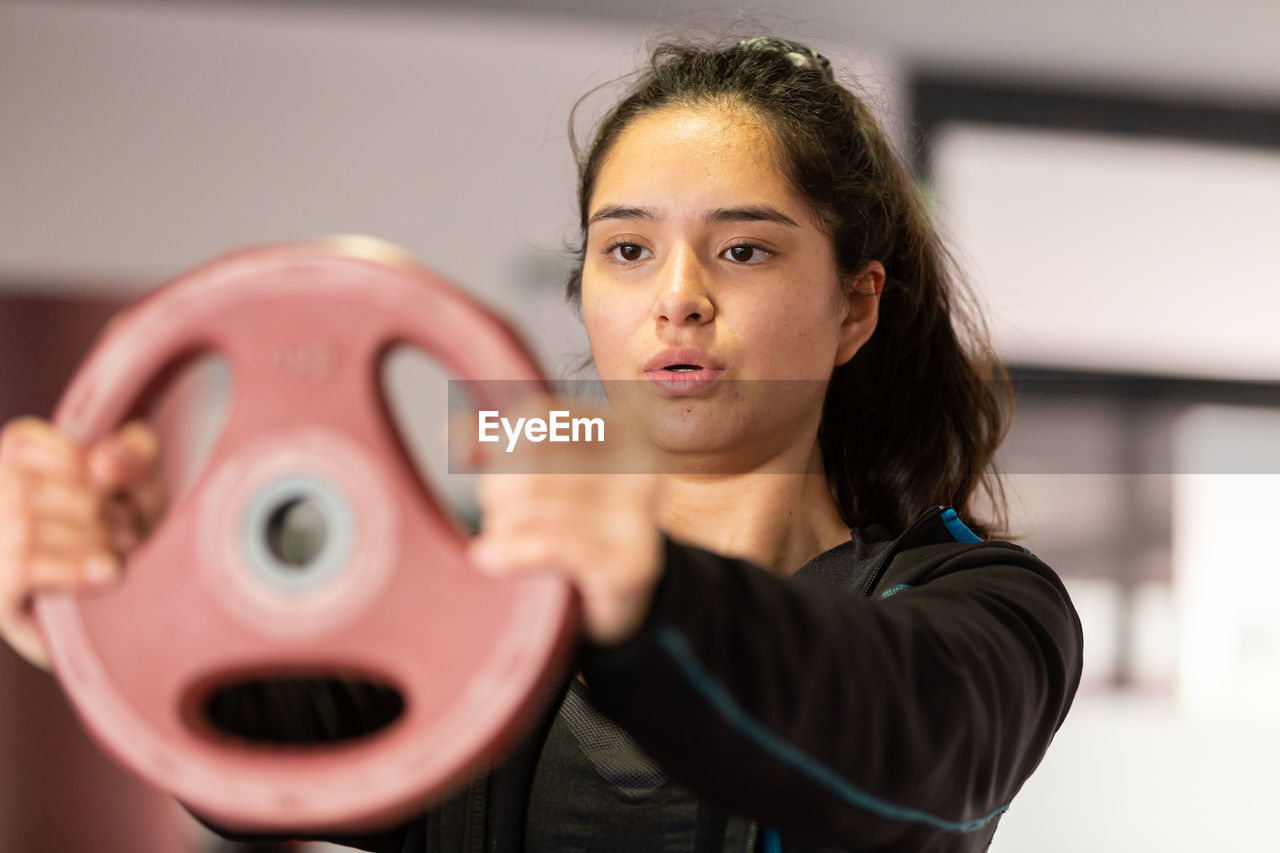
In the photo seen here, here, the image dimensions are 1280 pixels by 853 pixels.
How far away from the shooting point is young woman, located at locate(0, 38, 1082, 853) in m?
0.42

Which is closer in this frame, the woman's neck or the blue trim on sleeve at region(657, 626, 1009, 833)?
the blue trim on sleeve at region(657, 626, 1009, 833)

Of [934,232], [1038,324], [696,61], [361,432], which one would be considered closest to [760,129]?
[696,61]

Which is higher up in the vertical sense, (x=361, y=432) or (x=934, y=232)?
(x=934, y=232)

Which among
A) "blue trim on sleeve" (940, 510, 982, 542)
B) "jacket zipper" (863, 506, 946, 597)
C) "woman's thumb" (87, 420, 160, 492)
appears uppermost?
"woman's thumb" (87, 420, 160, 492)

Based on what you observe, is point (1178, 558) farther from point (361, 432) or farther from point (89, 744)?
point (361, 432)

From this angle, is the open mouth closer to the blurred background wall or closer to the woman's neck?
the woman's neck

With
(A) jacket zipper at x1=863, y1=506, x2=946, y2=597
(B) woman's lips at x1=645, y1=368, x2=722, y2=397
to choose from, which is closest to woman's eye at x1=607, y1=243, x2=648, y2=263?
(B) woman's lips at x1=645, y1=368, x2=722, y2=397

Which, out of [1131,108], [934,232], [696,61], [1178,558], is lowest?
[1178,558]

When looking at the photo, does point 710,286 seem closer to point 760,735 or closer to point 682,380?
point 682,380

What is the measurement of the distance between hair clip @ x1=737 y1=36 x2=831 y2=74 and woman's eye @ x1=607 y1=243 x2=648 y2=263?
0.91ft

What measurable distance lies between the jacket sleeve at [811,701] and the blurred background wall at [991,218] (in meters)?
1.98

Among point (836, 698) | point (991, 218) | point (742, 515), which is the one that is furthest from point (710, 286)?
point (991, 218)

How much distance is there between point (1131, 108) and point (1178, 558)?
1104mm

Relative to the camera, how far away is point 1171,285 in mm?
2793
